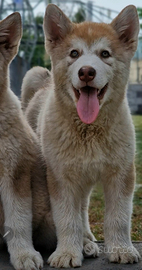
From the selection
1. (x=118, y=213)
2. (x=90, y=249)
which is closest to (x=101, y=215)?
(x=90, y=249)

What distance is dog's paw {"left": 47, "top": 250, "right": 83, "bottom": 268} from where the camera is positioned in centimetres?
351

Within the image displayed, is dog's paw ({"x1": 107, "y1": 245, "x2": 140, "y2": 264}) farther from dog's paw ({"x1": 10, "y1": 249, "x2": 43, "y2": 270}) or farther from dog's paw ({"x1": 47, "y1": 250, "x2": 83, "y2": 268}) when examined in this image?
dog's paw ({"x1": 10, "y1": 249, "x2": 43, "y2": 270})

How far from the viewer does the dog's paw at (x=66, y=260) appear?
351 centimetres

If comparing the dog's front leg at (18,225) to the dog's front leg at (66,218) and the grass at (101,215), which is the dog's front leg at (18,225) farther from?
the grass at (101,215)

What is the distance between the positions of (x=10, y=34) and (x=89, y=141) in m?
1.13

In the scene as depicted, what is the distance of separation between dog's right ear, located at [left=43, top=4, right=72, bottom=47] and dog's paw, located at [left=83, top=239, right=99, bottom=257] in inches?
66.9

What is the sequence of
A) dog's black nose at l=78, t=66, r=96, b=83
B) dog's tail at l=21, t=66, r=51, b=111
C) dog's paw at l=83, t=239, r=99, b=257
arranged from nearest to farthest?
1. dog's black nose at l=78, t=66, r=96, b=83
2. dog's paw at l=83, t=239, r=99, b=257
3. dog's tail at l=21, t=66, r=51, b=111

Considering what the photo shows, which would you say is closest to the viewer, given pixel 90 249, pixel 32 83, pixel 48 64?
pixel 90 249

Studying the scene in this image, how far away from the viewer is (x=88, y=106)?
11.6 feet

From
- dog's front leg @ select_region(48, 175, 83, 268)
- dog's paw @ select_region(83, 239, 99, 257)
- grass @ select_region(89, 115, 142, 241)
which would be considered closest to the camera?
dog's front leg @ select_region(48, 175, 83, 268)

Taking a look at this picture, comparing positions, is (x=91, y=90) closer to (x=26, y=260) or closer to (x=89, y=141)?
(x=89, y=141)

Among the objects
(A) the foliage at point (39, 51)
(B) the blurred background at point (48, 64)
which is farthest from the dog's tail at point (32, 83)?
(A) the foliage at point (39, 51)

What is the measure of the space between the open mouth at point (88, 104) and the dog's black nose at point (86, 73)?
6.3 inches

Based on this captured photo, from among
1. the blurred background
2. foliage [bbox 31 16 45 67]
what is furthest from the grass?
foliage [bbox 31 16 45 67]
